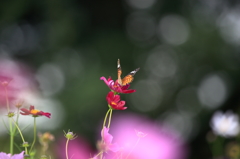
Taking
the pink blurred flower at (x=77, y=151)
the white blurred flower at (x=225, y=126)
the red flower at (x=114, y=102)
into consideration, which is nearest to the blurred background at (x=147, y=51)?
the white blurred flower at (x=225, y=126)

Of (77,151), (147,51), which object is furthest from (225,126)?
(147,51)

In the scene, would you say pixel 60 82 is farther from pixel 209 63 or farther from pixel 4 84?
pixel 4 84

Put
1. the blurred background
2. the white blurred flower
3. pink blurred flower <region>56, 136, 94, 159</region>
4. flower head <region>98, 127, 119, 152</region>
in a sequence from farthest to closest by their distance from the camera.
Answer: the blurred background
the white blurred flower
pink blurred flower <region>56, 136, 94, 159</region>
flower head <region>98, 127, 119, 152</region>

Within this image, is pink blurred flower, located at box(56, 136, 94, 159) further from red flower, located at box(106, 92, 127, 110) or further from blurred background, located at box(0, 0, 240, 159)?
blurred background, located at box(0, 0, 240, 159)

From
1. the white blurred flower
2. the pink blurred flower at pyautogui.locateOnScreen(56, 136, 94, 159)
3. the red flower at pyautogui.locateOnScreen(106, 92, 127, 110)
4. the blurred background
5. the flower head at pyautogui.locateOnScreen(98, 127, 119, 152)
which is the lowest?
the blurred background

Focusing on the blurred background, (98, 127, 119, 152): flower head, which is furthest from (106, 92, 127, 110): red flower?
the blurred background

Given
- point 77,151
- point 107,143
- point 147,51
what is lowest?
point 147,51

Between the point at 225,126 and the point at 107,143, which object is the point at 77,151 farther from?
the point at 225,126

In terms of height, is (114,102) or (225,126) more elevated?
(114,102)
